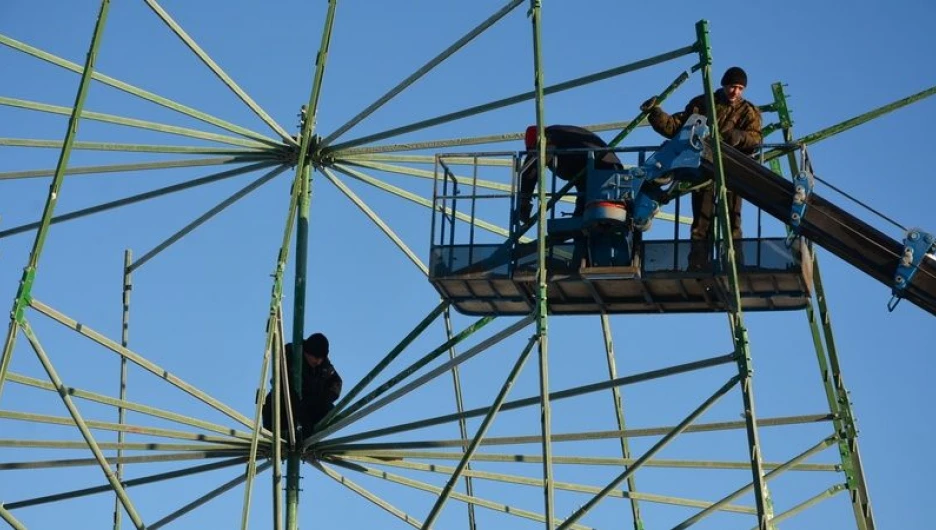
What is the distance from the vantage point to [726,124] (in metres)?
36.5

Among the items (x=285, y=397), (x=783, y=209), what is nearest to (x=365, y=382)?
(x=285, y=397)

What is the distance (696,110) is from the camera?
119ft

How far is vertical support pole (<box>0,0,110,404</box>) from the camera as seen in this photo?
3503 centimetres

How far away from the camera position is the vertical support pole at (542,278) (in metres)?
33.3

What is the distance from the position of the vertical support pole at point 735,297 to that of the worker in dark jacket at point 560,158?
7.00 ft

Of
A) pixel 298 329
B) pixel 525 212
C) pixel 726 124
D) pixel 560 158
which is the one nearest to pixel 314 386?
pixel 298 329

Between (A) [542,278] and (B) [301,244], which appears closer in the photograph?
(A) [542,278]

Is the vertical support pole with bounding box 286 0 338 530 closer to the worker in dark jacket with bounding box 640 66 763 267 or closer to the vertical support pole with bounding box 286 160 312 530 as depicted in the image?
the vertical support pole with bounding box 286 160 312 530

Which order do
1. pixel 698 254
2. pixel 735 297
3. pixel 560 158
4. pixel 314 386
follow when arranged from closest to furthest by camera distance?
pixel 735 297 < pixel 698 254 < pixel 560 158 < pixel 314 386

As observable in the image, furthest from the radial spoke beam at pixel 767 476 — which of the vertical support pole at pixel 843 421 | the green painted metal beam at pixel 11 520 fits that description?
the green painted metal beam at pixel 11 520

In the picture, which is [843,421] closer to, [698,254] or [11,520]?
[698,254]

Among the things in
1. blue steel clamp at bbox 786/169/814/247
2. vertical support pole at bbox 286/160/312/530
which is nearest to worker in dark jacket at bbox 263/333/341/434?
vertical support pole at bbox 286/160/312/530

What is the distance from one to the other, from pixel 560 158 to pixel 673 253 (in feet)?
8.24

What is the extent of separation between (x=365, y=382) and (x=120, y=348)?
457cm
